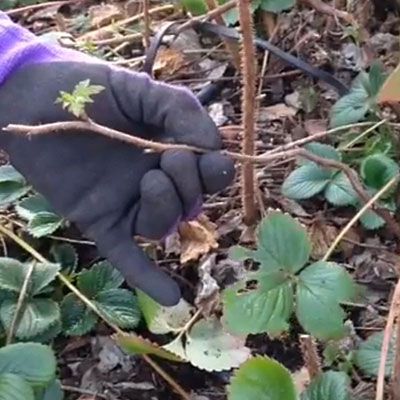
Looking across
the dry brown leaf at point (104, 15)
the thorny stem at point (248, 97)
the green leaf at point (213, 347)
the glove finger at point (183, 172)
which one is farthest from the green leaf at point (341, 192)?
the dry brown leaf at point (104, 15)

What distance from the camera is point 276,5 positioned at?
1653mm

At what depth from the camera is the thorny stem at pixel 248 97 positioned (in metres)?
1.21

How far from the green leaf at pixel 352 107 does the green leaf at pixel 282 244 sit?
1.31 feet

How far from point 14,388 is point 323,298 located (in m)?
0.36

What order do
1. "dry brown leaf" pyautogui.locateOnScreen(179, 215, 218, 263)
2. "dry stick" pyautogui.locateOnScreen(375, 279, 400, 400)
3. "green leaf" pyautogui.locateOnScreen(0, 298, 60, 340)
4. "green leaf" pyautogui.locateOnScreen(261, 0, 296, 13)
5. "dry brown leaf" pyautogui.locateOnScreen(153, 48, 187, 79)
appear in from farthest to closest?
"dry brown leaf" pyautogui.locateOnScreen(153, 48, 187, 79) → "green leaf" pyautogui.locateOnScreen(261, 0, 296, 13) → "dry brown leaf" pyautogui.locateOnScreen(179, 215, 218, 263) → "green leaf" pyautogui.locateOnScreen(0, 298, 60, 340) → "dry stick" pyautogui.locateOnScreen(375, 279, 400, 400)

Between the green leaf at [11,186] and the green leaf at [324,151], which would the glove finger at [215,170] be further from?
the green leaf at [11,186]

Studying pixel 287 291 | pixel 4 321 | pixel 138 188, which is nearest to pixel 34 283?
pixel 4 321

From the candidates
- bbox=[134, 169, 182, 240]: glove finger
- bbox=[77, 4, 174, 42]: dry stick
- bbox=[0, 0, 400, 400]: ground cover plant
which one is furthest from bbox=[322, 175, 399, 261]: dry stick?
bbox=[77, 4, 174, 42]: dry stick

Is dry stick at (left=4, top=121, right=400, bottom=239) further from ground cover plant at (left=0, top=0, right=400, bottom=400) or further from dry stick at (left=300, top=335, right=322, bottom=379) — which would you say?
dry stick at (left=300, top=335, right=322, bottom=379)

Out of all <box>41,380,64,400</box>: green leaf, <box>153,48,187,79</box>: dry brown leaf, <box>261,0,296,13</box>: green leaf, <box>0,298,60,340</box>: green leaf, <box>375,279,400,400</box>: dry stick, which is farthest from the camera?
<box>153,48,187,79</box>: dry brown leaf

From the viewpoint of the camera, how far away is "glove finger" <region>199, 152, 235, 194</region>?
44.7 inches

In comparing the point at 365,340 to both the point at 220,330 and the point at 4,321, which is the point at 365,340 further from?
the point at 4,321

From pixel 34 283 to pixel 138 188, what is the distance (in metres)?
0.29

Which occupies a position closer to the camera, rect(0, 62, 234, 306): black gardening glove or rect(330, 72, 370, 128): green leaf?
rect(0, 62, 234, 306): black gardening glove
